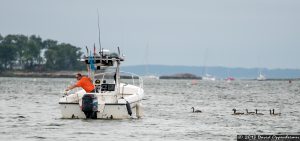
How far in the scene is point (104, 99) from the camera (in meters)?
40.3

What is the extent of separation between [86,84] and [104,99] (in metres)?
1.43

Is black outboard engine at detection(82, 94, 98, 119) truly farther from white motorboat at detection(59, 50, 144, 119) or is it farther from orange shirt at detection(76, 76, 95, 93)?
orange shirt at detection(76, 76, 95, 93)

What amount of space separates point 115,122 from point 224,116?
33.8ft

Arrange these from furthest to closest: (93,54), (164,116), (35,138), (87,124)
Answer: (164,116), (93,54), (87,124), (35,138)

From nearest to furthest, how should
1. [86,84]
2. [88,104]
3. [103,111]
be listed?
[88,104], [103,111], [86,84]

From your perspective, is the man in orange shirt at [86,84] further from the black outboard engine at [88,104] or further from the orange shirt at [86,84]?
the black outboard engine at [88,104]

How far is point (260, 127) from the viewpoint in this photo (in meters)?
39.7

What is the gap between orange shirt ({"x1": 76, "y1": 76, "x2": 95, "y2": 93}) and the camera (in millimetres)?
41009

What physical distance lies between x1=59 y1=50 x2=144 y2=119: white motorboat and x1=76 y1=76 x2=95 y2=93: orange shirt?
26 centimetres

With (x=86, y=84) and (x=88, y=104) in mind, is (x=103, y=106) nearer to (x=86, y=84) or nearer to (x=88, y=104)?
(x=88, y=104)

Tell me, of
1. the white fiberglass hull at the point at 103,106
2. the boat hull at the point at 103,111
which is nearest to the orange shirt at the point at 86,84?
the white fiberglass hull at the point at 103,106

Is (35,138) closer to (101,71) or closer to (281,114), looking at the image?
(101,71)

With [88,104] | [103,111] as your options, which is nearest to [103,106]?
[103,111]

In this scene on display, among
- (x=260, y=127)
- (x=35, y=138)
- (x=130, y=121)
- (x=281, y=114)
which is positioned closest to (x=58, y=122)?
(x=130, y=121)
